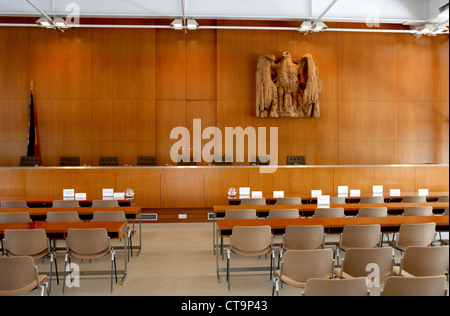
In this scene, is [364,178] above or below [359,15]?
below

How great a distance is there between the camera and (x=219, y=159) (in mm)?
8391

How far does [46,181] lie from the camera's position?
24.2 feet

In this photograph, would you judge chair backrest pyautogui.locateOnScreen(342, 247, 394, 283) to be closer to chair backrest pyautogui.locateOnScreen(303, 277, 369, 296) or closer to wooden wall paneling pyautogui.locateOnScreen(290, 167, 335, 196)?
chair backrest pyautogui.locateOnScreen(303, 277, 369, 296)

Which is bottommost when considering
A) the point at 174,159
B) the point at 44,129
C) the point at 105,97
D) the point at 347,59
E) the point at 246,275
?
the point at 246,275

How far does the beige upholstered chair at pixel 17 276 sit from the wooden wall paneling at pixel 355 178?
646cm

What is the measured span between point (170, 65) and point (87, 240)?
6.80 m

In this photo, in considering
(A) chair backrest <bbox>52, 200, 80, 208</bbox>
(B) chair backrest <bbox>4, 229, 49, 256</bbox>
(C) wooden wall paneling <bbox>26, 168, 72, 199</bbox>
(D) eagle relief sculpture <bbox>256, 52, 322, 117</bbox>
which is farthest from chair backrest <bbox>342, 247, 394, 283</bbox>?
(D) eagle relief sculpture <bbox>256, 52, 322, 117</bbox>

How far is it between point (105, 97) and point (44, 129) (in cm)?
193

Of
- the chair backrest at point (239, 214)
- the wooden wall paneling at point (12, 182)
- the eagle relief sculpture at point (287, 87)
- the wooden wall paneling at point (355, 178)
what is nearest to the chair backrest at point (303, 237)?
the chair backrest at point (239, 214)

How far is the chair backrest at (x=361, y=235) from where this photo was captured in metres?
3.87

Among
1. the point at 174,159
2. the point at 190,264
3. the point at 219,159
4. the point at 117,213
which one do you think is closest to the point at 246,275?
the point at 190,264

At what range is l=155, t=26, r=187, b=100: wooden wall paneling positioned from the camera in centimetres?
951

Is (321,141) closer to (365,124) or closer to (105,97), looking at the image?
(365,124)

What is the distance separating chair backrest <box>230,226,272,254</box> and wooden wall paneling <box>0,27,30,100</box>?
8324mm
